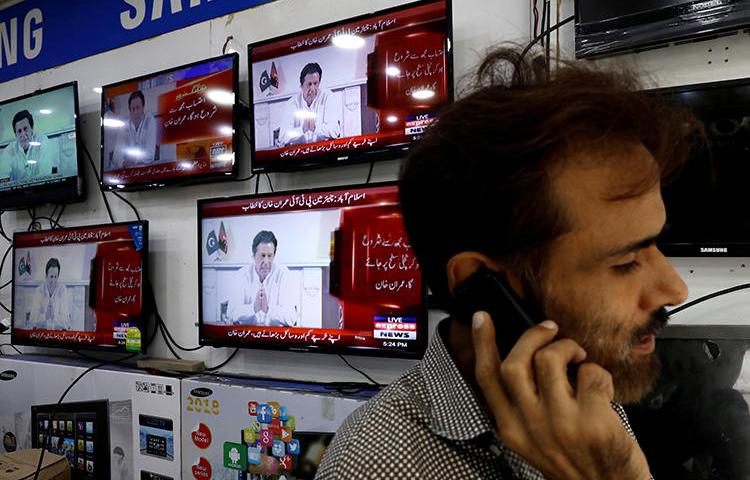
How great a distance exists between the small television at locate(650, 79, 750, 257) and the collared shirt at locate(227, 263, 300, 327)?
122 centimetres

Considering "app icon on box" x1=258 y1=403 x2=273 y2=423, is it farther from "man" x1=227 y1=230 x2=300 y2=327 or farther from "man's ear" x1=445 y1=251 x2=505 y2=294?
"man's ear" x1=445 y1=251 x2=505 y2=294

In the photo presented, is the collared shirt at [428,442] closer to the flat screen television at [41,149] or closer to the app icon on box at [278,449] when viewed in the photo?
the app icon on box at [278,449]

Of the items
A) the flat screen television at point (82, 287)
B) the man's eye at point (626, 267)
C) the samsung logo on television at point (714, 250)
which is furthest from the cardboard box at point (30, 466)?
the samsung logo on television at point (714, 250)

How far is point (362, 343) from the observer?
1.71 metres

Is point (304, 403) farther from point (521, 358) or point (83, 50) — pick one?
point (83, 50)

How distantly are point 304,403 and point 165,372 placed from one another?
78 cm

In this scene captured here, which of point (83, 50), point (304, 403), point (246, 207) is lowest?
point (304, 403)

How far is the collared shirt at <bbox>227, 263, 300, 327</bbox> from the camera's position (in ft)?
6.15

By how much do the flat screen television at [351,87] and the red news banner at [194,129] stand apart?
161 mm

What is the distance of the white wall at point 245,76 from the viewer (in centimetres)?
142

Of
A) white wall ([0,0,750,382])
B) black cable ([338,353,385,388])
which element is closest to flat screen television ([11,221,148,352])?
white wall ([0,0,750,382])

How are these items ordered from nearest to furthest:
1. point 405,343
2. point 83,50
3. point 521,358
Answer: point 521,358, point 405,343, point 83,50

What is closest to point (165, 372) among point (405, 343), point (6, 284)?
point (405, 343)

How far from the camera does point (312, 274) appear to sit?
183cm
